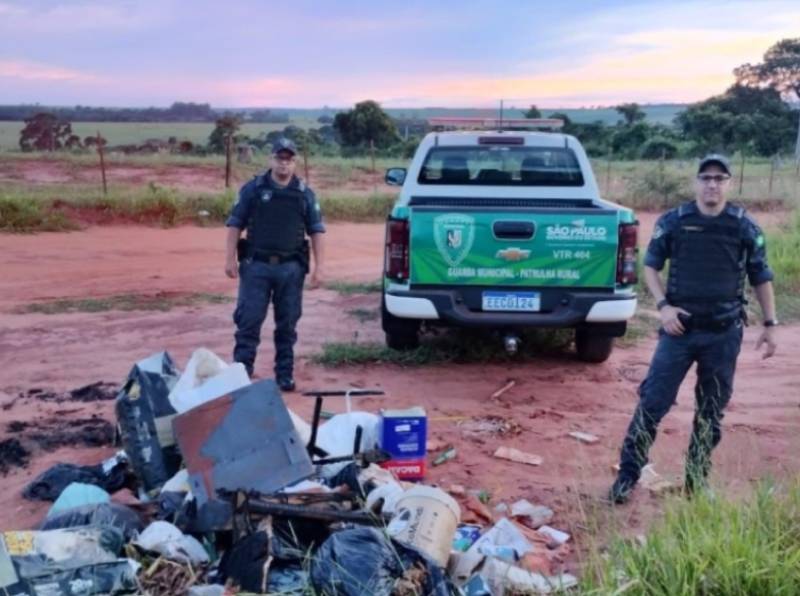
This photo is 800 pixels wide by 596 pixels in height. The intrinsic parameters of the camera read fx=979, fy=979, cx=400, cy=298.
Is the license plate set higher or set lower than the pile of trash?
higher

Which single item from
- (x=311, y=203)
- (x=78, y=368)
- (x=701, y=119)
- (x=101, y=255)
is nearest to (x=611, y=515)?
(x=311, y=203)

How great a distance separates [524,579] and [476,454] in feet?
6.69

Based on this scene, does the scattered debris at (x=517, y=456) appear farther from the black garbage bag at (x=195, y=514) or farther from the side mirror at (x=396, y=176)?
the side mirror at (x=396, y=176)

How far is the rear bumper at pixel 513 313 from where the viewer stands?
23.3 feet

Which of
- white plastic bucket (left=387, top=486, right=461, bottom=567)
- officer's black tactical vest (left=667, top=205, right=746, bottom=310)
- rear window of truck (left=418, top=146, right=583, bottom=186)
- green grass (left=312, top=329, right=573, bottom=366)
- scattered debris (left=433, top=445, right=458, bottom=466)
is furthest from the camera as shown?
rear window of truck (left=418, top=146, right=583, bottom=186)

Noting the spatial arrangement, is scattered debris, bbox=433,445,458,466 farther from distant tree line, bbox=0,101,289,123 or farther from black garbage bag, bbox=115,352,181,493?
distant tree line, bbox=0,101,289,123

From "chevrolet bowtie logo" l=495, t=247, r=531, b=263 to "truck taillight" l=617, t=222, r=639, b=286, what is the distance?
0.67m

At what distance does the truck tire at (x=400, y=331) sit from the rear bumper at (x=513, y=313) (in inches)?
22.4

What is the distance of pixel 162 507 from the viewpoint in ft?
15.1

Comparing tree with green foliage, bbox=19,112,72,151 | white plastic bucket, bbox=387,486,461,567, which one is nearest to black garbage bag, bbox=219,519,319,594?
white plastic bucket, bbox=387,486,461,567

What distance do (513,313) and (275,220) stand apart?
1855 mm

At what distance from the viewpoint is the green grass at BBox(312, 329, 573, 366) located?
7.98 metres

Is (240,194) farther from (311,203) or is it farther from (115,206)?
(115,206)

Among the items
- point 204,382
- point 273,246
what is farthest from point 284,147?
point 204,382
